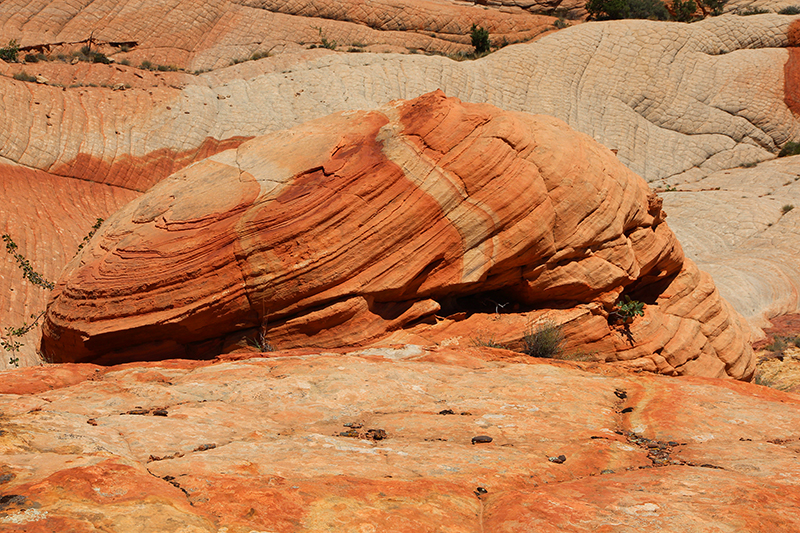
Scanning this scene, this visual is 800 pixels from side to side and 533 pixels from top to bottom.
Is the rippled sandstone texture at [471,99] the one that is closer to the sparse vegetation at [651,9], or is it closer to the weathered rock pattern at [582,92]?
the weathered rock pattern at [582,92]

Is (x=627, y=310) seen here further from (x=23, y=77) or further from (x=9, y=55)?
(x=9, y=55)

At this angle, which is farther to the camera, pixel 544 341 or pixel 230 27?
pixel 230 27

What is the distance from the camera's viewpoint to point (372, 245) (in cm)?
787

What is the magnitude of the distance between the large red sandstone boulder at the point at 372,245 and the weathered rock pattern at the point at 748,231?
9.10m

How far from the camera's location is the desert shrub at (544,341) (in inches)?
329

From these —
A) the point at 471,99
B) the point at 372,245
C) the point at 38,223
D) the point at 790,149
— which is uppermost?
the point at 471,99

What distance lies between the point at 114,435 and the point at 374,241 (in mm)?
4191

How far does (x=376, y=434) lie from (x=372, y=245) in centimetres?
329

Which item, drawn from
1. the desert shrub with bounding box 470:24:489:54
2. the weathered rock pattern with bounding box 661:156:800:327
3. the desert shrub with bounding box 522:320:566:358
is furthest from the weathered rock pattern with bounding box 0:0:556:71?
the desert shrub with bounding box 522:320:566:358

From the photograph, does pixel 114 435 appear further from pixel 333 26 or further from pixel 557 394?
pixel 333 26

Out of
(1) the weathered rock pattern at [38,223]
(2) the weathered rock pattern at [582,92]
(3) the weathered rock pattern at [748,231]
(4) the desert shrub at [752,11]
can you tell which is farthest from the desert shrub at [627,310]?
(4) the desert shrub at [752,11]

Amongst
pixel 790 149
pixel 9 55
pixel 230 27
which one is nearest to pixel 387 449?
pixel 9 55

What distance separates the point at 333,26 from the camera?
110 ft

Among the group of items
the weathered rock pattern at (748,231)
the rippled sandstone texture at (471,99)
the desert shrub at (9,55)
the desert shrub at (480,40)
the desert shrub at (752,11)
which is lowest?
the weathered rock pattern at (748,231)
